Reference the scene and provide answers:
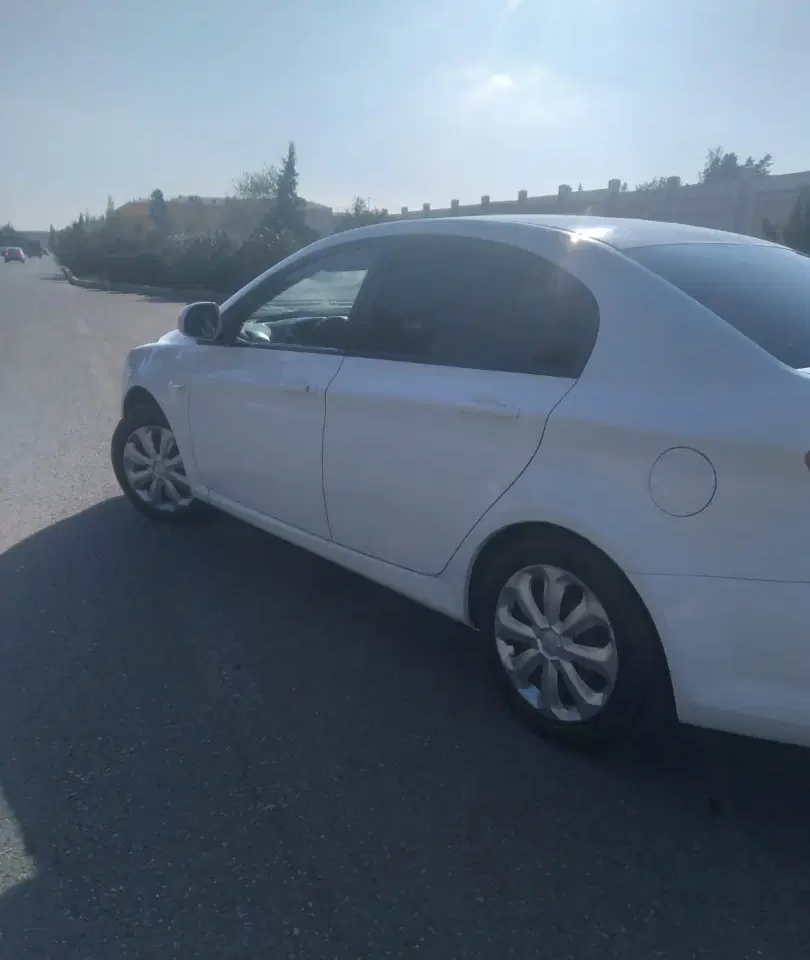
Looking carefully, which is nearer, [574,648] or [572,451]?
[572,451]

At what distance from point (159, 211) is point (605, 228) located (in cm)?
11389

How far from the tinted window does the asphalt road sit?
1.31 meters

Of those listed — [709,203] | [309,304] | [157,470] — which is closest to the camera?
[309,304]

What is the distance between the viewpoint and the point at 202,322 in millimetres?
4820

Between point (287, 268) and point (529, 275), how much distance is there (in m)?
1.64

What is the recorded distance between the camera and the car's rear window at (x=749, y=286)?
2896mm

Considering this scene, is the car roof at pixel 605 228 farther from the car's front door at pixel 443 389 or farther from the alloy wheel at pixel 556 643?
the alloy wheel at pixel 556 643

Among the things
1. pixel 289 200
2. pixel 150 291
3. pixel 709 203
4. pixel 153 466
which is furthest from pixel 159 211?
pixel 153 466

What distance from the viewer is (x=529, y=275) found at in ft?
11.2

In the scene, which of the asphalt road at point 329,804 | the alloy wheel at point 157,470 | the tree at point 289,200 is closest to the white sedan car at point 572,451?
the asphalt road at point 329,804

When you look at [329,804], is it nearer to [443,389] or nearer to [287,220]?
[443,389]

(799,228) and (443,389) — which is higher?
(443,389)

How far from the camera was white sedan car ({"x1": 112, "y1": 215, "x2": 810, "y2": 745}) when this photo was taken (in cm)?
265

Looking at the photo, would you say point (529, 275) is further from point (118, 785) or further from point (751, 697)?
point (118, 785)
